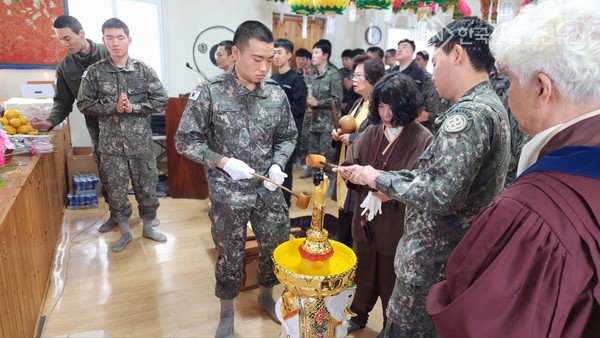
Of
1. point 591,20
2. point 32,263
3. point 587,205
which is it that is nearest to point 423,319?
point 587,205

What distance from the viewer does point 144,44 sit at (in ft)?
16.1

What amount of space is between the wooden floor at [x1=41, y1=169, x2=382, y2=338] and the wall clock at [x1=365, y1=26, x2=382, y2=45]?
4.69m

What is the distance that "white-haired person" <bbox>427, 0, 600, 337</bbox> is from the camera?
0.62 metres

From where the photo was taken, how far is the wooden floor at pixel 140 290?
208cm

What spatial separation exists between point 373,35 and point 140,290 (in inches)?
226

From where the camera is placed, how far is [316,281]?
136cm

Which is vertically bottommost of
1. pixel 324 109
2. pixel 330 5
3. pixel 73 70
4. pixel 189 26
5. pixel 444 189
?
pixel 324 109

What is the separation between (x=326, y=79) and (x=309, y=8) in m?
0.93

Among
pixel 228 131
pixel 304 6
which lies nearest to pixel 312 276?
pixel 228 131

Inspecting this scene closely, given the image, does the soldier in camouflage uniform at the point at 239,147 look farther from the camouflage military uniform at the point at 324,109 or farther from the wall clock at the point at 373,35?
the wall clock at the point at 373,35

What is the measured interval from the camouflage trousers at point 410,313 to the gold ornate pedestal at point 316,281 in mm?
192

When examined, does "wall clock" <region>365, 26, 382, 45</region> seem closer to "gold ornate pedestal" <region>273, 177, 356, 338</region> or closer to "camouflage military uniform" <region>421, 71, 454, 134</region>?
"camouflage military uniform" <region>421, 71, 454, 134</region>

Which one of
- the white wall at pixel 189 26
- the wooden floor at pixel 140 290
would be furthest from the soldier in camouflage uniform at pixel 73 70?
the white wall at pixel 189 26

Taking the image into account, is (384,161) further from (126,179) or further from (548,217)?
(126,179)
